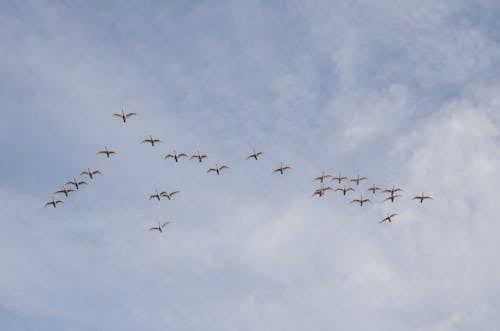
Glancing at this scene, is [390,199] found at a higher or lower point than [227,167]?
lower

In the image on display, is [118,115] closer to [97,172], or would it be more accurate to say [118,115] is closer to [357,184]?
[97,172]

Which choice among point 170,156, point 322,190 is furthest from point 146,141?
point 322,190

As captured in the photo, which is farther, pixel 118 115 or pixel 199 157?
pixel 199 157

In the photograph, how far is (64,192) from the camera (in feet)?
523

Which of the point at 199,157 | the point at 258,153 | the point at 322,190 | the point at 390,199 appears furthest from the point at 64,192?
the point at 390,199

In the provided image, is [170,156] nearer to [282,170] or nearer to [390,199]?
[282,170]

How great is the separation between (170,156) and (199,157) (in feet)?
28.7

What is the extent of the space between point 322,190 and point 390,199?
57.6ft

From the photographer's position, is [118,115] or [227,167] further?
[227,167]

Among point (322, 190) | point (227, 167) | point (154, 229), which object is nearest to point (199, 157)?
point (227, 167)

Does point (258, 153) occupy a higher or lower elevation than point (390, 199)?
higher

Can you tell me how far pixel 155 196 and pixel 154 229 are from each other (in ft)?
29.4

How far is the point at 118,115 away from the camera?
152m

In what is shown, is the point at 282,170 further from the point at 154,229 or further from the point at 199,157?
the point at 154,229
